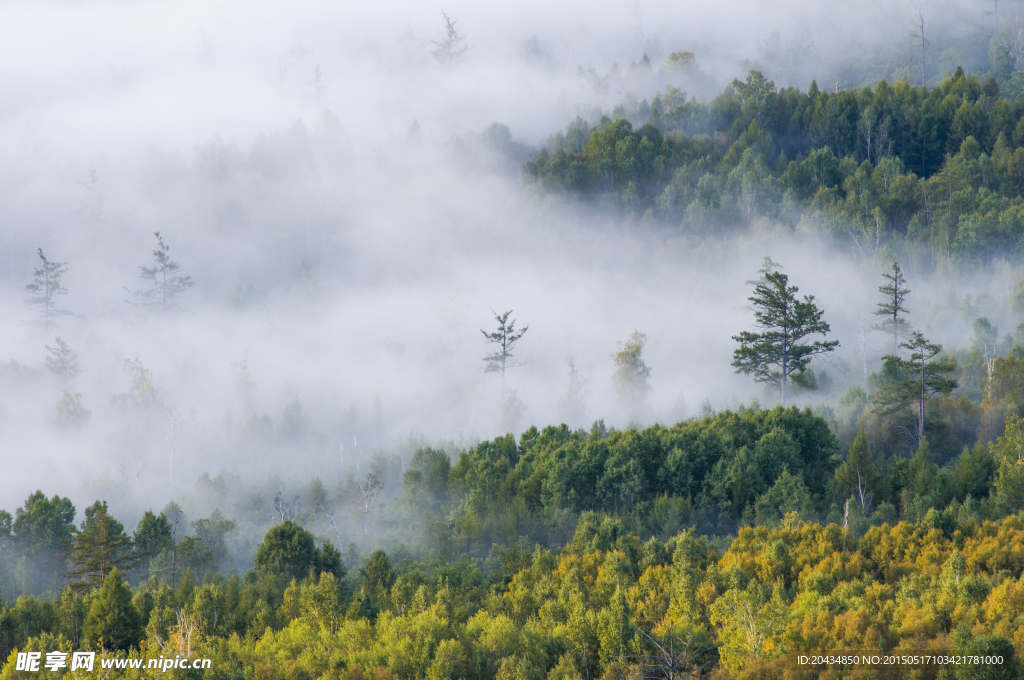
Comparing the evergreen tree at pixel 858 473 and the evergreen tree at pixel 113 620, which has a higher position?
the evergreen tree at pixel 858 473

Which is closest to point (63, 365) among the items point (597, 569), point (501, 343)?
point (501, 343)

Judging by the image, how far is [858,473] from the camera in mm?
56375

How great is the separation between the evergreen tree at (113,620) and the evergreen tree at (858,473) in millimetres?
39595

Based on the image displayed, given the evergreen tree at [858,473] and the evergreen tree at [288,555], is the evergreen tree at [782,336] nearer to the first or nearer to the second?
the evergreen tree at [858,473]

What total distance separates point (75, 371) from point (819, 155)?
112 meters

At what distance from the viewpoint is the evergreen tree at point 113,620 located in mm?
43688

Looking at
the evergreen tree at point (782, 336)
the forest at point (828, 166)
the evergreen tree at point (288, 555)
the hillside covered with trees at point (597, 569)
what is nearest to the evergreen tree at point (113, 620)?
the hillside covered with trees at point (597, 569)

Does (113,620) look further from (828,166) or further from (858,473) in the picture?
(828,166)

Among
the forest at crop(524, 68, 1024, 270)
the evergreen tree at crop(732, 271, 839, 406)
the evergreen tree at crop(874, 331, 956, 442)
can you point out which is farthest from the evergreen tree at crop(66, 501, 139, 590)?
the forest at crop(524, 68, 1024, 270)

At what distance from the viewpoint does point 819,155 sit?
13662cm

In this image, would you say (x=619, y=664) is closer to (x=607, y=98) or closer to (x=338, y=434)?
(x=338, y=434)

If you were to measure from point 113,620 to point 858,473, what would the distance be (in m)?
40.9

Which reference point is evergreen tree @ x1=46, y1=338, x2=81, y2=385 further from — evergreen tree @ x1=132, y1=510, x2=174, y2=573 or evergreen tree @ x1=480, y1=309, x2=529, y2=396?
evergreen tree @ x1=132, y1=510, x2=174, y2=573

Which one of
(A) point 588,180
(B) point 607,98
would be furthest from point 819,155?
(B) point 607,98
